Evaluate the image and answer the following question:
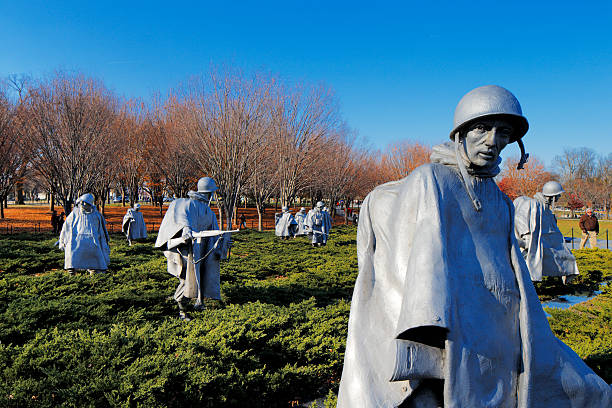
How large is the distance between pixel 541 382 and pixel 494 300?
41 cm

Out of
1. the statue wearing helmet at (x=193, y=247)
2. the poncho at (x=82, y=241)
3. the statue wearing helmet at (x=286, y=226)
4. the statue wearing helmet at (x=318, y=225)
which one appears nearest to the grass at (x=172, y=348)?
the statue wearing helmet at (x=193, y=247)

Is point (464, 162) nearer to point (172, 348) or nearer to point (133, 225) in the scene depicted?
point (172, 348)

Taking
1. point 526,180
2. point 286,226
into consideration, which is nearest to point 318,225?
point 286,226

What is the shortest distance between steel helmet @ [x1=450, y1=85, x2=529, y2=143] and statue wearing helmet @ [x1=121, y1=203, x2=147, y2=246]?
19.7 m

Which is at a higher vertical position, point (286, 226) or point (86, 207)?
point (86, 207)

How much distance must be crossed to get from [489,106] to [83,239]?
1044cm

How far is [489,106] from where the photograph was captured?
1677 millimetres

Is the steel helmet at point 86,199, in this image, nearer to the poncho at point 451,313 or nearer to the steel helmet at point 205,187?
the steel helmet at point 205,187

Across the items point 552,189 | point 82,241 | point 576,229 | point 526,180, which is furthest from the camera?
point 526,180

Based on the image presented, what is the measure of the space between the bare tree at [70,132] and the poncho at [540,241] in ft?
66.5

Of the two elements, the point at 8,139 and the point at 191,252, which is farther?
the point at 8,139

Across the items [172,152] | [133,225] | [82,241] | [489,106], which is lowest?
[133,225]

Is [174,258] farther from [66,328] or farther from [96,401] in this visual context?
[96,401]

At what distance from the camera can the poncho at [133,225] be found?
64.2ft
